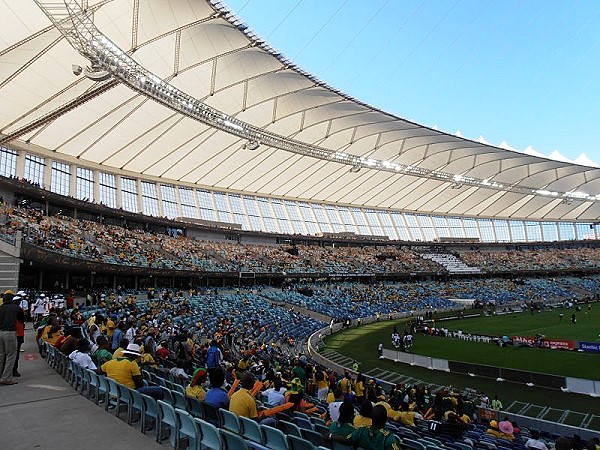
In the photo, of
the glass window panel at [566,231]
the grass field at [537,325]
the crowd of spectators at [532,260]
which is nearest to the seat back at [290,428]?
the grass field at [537,325]

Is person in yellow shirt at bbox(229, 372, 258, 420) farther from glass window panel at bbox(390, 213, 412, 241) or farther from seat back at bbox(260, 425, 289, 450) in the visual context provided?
glass window panel at bbox(390, 213, 412, 241)

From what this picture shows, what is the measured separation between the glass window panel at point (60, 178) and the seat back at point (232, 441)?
38.6 m

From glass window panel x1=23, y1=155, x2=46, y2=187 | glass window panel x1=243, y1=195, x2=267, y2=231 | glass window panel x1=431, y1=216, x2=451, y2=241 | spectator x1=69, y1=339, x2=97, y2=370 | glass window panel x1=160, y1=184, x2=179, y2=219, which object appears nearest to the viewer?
spectator x1=69, y1=339, x2=97, y2=370

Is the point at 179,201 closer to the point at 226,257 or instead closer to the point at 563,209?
the point at 226,257

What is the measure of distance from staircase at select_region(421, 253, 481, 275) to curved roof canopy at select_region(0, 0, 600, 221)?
12021mm

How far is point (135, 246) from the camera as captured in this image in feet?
130

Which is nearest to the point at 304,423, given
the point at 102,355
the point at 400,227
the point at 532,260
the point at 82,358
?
the point at 102,355

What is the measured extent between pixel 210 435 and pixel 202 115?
3031 centimetres

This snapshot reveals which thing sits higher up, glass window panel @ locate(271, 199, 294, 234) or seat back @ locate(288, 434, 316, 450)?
glass window panel @ locate(271, 199, 294, 234)

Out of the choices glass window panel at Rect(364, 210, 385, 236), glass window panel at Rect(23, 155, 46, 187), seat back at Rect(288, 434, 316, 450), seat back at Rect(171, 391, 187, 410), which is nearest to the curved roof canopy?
glass window panel at Rect(23, 155, 46, 187)

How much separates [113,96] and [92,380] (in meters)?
28.3

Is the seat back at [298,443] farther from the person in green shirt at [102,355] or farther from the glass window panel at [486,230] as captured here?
the glass window panel at [486,230]

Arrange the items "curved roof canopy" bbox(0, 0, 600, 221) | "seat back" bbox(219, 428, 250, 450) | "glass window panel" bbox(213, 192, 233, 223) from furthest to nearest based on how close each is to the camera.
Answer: "glass window panel" bbox(213, 192, 233, 223), "curved roof canopy" bbox(0, 0, 600, 221), "seat back" bbox(219, 428, 250, 450)

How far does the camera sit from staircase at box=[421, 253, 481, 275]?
72431 mm
